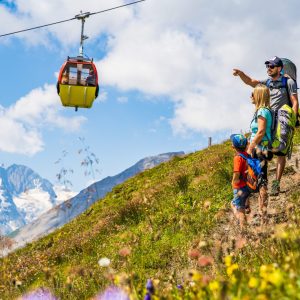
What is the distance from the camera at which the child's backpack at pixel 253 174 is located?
635cm

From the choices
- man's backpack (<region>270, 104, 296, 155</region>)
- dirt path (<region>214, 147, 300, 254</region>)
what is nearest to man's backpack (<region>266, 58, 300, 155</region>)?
man's backpack (<region>270, 104, 296, 155</region>)

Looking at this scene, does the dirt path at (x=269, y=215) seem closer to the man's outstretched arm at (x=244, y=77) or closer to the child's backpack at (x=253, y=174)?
the child's backpack at (x=253, y=174)

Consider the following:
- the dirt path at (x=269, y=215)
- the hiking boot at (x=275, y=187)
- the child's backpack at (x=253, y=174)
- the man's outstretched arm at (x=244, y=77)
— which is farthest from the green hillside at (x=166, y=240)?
the man's outstretched arm at (x=244, y=77)

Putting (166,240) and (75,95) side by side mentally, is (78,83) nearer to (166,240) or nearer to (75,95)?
(75,95)

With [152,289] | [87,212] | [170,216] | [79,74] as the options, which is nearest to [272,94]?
[170,216]

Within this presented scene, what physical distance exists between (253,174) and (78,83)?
7.87 m

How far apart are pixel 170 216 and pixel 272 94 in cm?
326

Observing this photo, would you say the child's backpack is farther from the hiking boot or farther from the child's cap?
the hiking boot

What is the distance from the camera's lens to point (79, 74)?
13305 mm

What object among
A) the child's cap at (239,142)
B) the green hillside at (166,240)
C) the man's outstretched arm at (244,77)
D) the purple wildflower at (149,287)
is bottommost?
the purple wildflower at (149,287)

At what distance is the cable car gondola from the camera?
1312cm

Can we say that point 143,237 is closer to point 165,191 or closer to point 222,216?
point 222,216

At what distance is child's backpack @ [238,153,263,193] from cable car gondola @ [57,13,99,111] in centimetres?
758

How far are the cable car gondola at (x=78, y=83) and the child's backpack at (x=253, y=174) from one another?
7578mm
